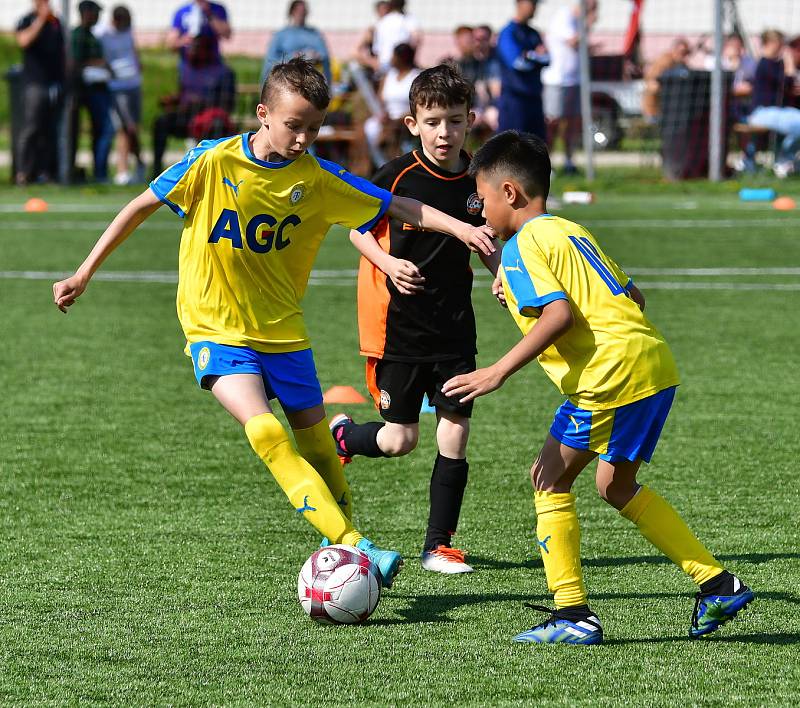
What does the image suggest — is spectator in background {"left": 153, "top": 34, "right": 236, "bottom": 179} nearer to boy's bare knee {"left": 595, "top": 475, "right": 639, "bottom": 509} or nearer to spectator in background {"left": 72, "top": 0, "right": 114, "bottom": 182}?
spectator in background {"left": 72, "top": 0, "right": 114, "bottom": 182}

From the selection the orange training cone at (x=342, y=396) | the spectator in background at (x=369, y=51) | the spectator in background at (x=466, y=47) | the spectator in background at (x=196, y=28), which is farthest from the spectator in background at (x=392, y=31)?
the orange training cone at (x=342, y=396)

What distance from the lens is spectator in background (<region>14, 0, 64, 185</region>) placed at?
1800 centimetres

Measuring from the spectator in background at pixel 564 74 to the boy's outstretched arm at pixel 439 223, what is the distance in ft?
51.2

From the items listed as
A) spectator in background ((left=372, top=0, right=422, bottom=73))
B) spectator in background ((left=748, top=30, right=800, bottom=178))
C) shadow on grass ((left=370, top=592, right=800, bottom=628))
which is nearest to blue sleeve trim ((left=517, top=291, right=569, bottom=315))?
shadow on grass ((left=370, top=592, right=800, bottom=628))

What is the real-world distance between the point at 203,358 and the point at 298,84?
3.11ft

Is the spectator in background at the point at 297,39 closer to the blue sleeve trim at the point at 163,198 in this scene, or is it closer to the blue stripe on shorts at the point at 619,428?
the blue sleeve trim at the point at 163,198

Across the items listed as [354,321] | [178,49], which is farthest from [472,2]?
[354,321]

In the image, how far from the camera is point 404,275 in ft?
15.9

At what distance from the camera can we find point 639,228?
591 inches

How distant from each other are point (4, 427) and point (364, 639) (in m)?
3.50

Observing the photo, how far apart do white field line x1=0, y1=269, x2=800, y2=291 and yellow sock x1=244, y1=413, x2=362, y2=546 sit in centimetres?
730

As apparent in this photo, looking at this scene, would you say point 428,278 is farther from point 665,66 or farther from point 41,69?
point 665,66

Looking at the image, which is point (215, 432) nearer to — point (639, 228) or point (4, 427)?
point (4, 427)

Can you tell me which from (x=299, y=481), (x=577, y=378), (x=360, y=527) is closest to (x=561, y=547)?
(x=577, y=378)
